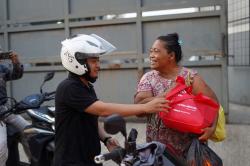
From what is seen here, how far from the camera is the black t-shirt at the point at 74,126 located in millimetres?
2895

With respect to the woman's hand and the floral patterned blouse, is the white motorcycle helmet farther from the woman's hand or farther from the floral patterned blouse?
the floral patterned blouse

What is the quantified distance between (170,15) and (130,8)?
750 mm

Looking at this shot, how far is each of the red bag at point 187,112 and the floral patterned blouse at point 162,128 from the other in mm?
207

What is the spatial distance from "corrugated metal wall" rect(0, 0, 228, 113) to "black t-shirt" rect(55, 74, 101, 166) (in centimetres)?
450

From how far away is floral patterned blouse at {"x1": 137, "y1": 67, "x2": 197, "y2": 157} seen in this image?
10.9 ft

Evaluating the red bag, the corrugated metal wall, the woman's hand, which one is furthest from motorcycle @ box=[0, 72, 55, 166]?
the corrugated metal wall

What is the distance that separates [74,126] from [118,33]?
197 inches

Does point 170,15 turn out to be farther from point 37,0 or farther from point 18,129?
point 18,129

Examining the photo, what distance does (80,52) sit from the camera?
291 cm

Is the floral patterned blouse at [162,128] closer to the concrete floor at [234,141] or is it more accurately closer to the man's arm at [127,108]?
the man's arm at [127,108]

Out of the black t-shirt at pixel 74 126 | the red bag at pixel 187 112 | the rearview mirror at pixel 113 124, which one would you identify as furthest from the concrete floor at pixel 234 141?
the rearview mirror at pixel 113 124

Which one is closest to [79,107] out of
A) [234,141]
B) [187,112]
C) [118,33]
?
[187,112]

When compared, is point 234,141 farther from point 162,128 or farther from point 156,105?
point 156,105

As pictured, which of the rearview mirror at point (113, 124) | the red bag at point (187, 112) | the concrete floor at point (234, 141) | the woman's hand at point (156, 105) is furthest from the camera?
the concrete floor at point (234, 141)
